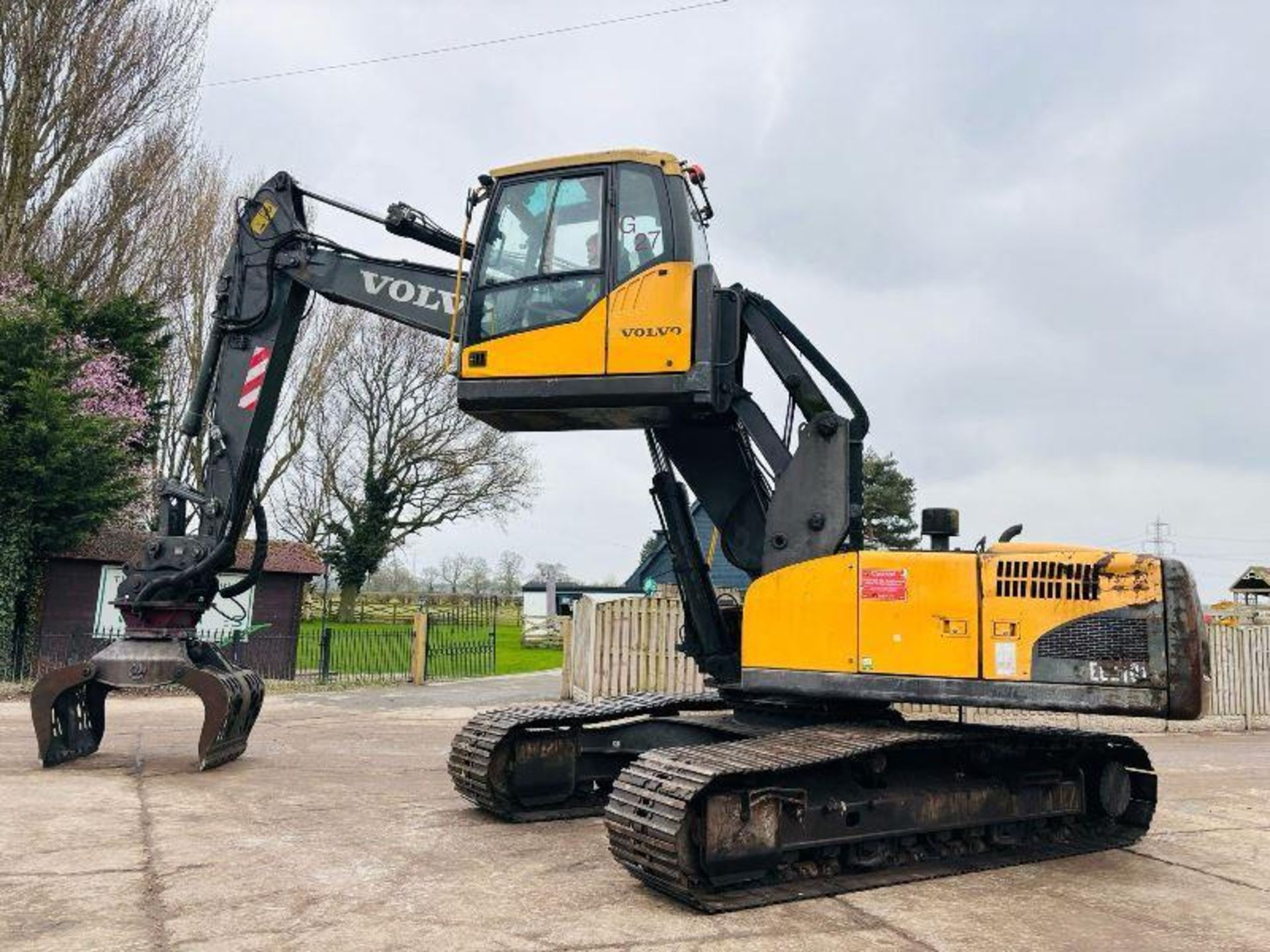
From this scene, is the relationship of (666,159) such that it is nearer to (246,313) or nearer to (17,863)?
(246,313)

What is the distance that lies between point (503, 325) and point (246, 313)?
11.2 ft

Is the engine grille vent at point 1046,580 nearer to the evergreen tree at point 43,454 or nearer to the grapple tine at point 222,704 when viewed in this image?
the grapple tine at point 222,704

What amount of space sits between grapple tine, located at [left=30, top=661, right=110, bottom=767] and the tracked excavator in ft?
1.92

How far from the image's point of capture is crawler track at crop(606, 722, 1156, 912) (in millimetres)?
4715

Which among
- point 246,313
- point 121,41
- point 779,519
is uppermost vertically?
point 121,41

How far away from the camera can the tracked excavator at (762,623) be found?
511 centimetres

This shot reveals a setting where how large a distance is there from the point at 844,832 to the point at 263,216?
6711 mm

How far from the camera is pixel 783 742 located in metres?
5.35

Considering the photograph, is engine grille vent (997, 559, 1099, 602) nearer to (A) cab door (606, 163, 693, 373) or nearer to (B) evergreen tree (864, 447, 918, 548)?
(A) cab door (606, 163, 693, 373)

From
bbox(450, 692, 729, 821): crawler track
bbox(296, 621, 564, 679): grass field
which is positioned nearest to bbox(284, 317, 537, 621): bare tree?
bbox(296, 621, 564, 679): grass field

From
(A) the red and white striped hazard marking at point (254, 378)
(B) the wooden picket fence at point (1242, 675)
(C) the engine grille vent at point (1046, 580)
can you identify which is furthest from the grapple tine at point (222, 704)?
(B) the wooden picket fence at point (1242, 675)

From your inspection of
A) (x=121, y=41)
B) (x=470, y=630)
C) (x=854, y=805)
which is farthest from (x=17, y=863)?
(x=470, y=630)

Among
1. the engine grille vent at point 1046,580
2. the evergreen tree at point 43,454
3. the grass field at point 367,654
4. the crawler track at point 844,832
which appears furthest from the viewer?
the grass field at point 367,654

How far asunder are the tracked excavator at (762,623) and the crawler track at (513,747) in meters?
0.02
